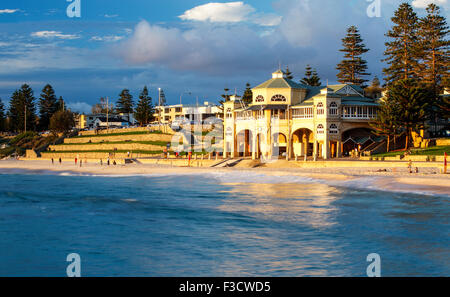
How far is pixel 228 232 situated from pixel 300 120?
107ft

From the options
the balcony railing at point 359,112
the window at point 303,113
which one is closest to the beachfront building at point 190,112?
the window at point 303,113

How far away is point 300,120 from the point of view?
52.1 meters

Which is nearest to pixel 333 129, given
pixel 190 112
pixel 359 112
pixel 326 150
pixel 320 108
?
pixel 326 150

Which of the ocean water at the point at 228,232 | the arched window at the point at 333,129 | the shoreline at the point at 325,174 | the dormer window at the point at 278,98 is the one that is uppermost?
the dormer window at the point at 278,98

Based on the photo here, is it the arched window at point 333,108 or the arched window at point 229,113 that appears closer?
the arched window at point 333,108

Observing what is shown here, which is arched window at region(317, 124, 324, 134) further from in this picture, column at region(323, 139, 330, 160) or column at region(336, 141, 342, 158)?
column at region(336, 141, 342, 158)

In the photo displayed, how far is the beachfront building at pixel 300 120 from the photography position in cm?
5041

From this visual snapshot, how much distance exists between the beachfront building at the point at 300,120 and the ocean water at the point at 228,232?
15.5 metres

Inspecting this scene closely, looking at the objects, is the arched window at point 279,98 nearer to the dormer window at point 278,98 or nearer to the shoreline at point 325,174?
the dormer window at point 278,98

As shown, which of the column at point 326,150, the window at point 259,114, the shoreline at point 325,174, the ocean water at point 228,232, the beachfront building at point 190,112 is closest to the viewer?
the ocean water at point 228,232

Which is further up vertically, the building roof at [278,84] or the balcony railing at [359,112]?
the building roof at [278,84]

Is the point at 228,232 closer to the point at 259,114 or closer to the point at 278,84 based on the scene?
the point at 259,114

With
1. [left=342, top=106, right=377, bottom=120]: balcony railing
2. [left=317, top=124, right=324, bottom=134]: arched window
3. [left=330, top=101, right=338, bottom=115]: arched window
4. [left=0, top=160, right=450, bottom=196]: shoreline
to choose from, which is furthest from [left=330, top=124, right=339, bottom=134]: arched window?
[left=0, top=160, right=450, bottom=196]: shoreline
